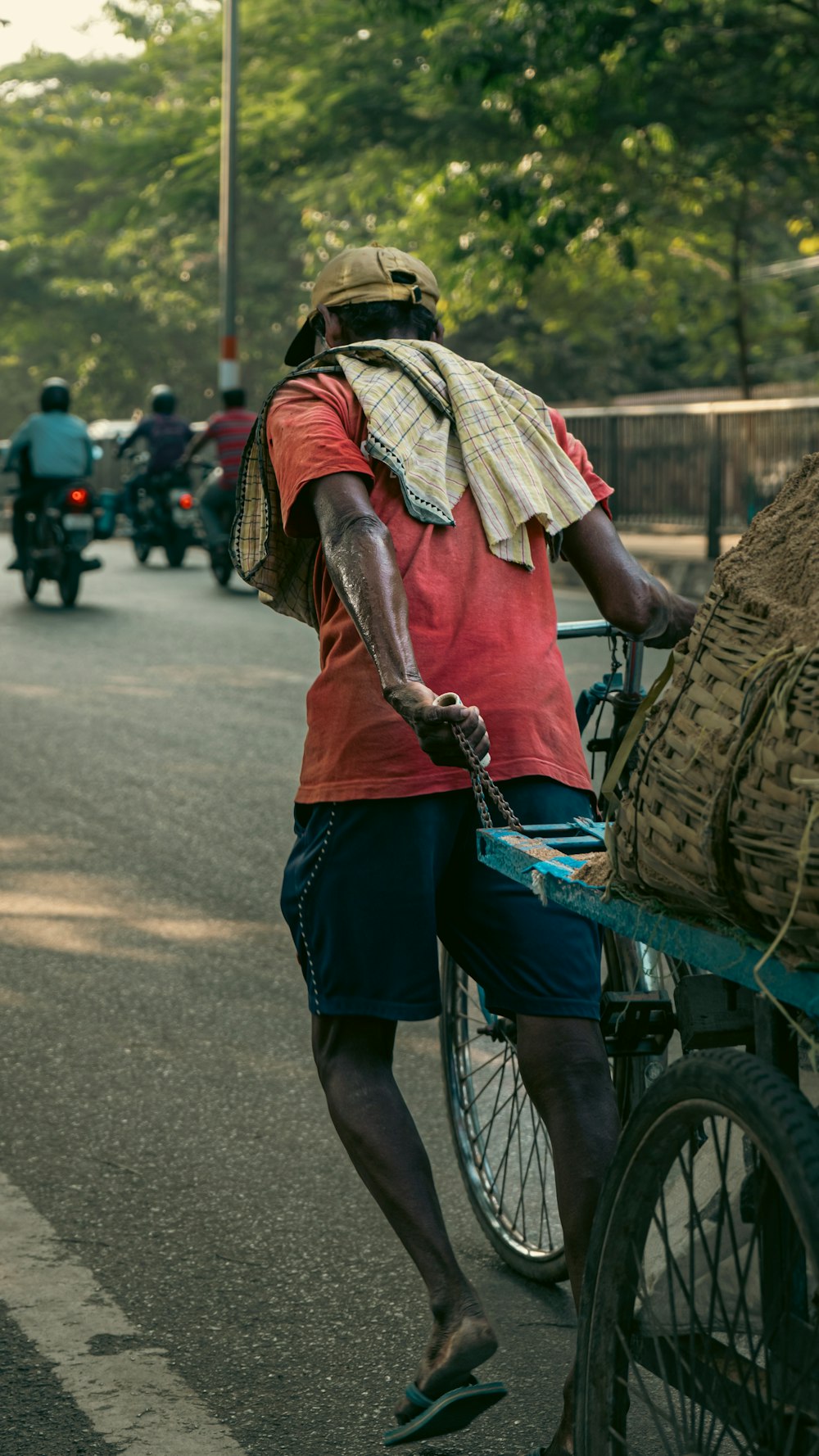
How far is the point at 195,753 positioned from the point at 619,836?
732 centimetres

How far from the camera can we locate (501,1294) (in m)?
3.62

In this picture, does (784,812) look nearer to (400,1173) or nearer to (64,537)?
(400,1173)

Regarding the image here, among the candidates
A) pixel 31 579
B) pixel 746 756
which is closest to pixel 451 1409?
pixel 746 756

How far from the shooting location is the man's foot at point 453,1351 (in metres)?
2.85

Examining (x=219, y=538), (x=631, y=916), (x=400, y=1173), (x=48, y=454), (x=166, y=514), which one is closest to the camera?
(x=631, y=916)

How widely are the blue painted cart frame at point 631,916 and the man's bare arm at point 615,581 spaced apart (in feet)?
1.43

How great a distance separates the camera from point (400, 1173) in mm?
2980

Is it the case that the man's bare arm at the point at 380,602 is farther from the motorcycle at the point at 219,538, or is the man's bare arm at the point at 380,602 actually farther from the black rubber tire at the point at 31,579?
the motorcycle at the point at 219,538

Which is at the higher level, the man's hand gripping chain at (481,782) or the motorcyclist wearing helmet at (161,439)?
the motorcyclist wearing helmet at (161,439)

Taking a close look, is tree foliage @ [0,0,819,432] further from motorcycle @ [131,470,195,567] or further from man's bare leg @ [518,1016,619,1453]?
man's bare leg @ [518,1016,619,1453]

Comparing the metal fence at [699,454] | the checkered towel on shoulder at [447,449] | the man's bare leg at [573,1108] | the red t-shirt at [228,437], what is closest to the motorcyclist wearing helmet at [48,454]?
the red t-shirt at [228,437]

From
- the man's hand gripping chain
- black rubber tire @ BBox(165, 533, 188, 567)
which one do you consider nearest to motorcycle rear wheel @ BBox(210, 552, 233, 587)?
black rubber tire @ BBox(165, 533, 188, 567)

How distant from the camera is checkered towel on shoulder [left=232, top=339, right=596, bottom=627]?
3.03m

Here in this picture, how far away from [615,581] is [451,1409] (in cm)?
133
